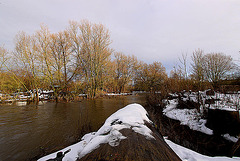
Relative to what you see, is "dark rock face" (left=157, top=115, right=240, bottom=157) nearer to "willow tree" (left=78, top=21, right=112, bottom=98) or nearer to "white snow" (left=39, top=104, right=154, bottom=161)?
"white snow" (left=39, top=104, right=154, bottom=161)

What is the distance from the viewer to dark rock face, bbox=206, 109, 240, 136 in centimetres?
359

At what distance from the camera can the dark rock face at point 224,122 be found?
359 centimetres

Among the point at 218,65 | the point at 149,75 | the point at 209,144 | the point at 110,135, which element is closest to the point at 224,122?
the point at 209,144

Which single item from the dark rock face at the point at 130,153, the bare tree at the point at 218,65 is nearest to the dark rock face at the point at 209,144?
the dark rock face at the point at 130,153

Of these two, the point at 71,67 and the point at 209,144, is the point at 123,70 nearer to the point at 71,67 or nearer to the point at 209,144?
the point at 71,67

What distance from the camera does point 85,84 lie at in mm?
15977

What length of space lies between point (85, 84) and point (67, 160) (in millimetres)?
15240

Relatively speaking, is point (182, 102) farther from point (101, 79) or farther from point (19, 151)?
point (101, 79)

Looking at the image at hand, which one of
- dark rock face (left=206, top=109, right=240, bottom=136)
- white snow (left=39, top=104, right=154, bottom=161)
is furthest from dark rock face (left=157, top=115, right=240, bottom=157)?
white snow (left=39, top=104, right=154, bottom=161)

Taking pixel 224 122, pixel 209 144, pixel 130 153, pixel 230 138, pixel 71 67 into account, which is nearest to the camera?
pixel 130 153

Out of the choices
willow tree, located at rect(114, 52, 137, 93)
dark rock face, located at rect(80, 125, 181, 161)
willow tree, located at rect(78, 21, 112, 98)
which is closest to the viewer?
dark rock face, located at rect(80, 125, 181, 161)

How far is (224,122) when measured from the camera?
12.6 ft

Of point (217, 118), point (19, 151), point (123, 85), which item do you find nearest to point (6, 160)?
point (19, 151)

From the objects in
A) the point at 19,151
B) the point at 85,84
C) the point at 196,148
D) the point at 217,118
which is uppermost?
the point at 85,84
